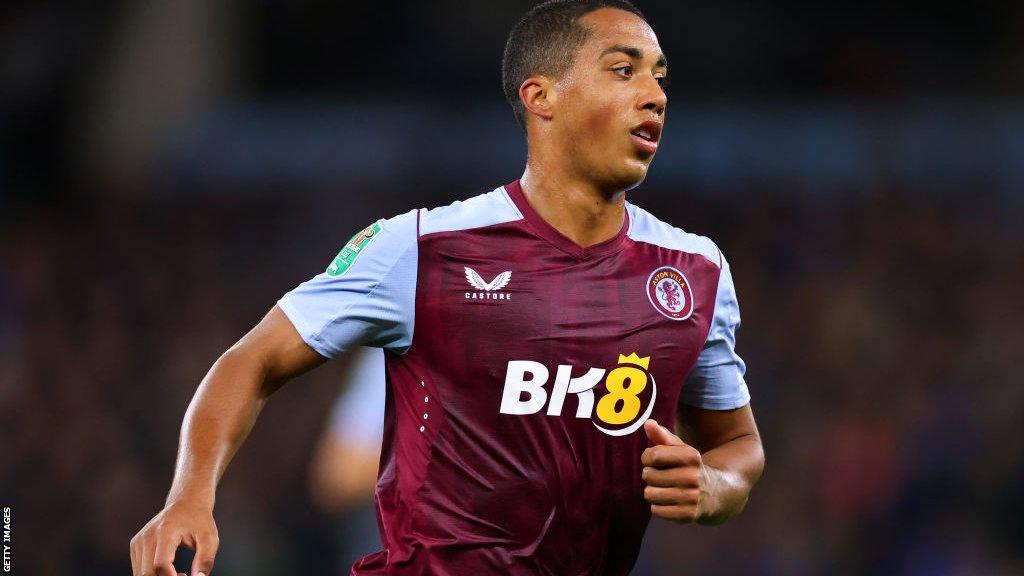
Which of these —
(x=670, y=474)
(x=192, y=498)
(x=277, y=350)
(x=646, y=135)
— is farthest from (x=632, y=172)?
(x=192, y=498)

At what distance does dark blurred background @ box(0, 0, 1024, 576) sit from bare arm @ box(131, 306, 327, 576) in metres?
4.57

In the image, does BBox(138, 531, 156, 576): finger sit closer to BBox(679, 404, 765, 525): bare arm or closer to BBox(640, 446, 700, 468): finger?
BBox(640, 446, 700, 468): finger

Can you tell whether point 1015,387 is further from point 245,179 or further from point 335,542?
point 245,179

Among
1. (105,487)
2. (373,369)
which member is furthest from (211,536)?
(105,487)

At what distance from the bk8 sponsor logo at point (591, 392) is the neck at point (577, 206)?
0.39m

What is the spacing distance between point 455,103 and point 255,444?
4.16 metres

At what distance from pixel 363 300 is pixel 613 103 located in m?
0.87

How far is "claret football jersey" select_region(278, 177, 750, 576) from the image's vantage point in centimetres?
347

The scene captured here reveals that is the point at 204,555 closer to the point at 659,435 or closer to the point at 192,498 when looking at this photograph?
the point at 192,498

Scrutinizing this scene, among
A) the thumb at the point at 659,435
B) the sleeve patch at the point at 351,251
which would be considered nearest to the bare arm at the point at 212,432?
the sleeve patch at the point at 351,251

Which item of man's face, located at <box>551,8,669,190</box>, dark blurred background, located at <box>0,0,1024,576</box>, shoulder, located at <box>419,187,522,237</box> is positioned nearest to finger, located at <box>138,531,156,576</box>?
shoulder, located at <box>419,187,522,237</box>

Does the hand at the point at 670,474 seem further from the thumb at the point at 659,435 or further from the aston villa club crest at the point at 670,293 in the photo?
the aston villa club crest at the point at 670,293

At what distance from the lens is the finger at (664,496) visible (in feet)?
10.6

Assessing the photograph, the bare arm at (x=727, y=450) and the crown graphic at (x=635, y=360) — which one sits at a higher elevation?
the crown graphic at (x=635, y=360)
